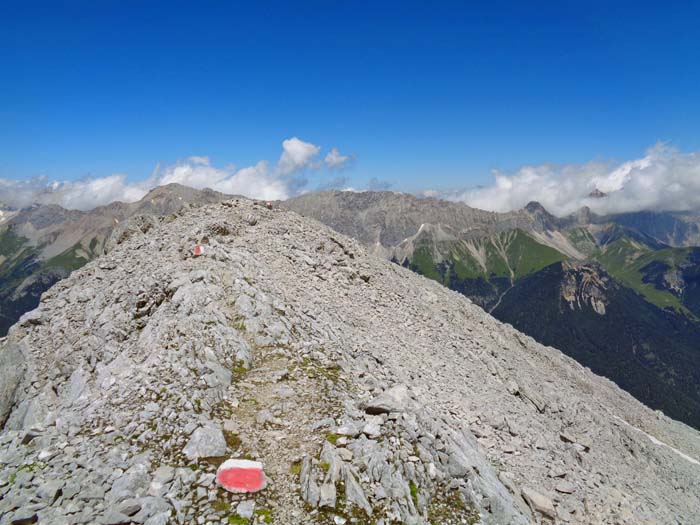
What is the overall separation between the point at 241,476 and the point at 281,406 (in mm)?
3705

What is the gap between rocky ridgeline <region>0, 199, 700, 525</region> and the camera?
12.5 m

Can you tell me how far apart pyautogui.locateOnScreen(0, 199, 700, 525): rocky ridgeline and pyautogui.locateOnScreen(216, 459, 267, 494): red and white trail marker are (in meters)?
0.24

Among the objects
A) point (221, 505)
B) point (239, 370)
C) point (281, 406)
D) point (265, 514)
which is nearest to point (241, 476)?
point (221, 505)

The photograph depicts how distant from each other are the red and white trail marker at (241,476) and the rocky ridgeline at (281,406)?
240 mm

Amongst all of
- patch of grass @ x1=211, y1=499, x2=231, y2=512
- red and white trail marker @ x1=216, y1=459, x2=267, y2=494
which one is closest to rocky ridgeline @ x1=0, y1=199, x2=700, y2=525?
patch of grass @ x1=211, y1=499, x2=231, y2=512

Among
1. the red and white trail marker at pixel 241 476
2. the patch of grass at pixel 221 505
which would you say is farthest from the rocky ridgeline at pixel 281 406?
the red and white trail marker at pixel 241 476

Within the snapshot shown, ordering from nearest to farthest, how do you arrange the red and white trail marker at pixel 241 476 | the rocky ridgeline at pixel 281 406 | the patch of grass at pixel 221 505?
the patch of grass at pixel 221 505
the red and white trail marker at pixel 241 476
the rocky ridgeline at pixel 281 406

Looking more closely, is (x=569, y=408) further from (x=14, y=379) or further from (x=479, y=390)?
(x=14, y=379)

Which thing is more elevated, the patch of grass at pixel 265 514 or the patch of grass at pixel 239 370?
the patch of grass at pixel 239 370

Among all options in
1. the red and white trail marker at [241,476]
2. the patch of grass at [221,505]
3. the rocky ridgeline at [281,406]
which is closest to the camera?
the patch of grass at [221,505]

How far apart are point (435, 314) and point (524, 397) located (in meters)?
10.1

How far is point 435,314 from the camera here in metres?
38.4

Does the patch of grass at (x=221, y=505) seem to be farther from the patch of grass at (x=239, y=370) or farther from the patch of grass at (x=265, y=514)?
the patch of grass at (x=239, y=370)

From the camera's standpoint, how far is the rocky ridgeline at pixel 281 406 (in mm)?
12461
